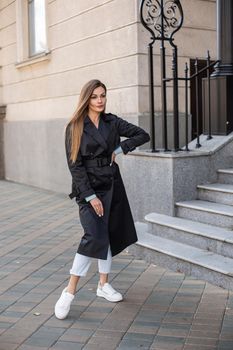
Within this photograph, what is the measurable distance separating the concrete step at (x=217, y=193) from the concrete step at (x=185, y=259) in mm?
691

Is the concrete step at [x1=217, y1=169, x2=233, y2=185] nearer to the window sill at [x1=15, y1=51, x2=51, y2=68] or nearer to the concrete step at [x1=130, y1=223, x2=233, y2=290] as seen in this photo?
the concrete step at [x1=130, y1=223, x2=233, y2=290]

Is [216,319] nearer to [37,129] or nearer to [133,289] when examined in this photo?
[133,289]

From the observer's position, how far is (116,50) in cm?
845

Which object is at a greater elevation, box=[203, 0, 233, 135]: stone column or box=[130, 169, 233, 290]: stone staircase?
box=[203, 0, 233, 135]: stone column

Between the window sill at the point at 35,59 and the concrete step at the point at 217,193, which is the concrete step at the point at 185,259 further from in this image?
the window sill at the point at 35,59

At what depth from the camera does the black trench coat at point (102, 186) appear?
4176 millimetres

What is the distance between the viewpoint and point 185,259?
507 centimetres

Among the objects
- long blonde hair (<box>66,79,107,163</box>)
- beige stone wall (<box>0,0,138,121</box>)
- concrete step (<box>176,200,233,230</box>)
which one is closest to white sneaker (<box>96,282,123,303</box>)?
long blonde hair (<box>66,79,107,163</box>)

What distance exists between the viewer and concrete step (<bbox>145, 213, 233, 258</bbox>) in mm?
5035

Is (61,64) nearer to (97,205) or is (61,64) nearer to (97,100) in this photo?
(97,100)

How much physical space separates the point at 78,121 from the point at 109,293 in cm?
147

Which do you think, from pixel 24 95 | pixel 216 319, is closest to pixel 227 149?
pixel 216 319

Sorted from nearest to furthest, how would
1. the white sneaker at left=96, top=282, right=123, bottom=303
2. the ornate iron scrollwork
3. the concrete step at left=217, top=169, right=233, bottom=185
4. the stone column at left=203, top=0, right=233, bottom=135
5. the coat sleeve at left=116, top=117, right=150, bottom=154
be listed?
the coat sleeve at left=116, top=117, right=150, bottom=154
the white sneaker at left=96, top=282, right=123, bottom=303
the concrete step at left=217, top=169, right=233, bottom=185
the ornate iron scrollwork
the stone column at left=203, top=0, right=233, bottom=135

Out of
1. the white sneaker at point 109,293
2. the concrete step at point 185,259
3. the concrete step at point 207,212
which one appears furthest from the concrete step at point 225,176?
the white sneaker at point 109,293
